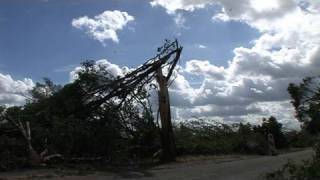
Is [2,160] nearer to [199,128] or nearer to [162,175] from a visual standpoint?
[162,175]

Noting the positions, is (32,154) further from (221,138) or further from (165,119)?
(221,138)

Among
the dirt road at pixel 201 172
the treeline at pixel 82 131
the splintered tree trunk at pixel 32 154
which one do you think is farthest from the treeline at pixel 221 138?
the splintered tree trunk at pixel 32 154

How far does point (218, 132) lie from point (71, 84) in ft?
25.4

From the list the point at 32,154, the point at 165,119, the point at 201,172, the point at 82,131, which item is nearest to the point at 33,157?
the point at 32,154

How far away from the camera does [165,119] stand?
64.4 ft

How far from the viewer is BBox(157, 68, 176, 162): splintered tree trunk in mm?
19391

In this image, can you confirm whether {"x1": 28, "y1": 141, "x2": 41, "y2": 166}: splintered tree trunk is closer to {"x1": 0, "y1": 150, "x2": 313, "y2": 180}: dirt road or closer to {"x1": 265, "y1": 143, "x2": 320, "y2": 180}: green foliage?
{"x1": 0, "y1": 150, "x2": 313, "y2": 180}: dirt road

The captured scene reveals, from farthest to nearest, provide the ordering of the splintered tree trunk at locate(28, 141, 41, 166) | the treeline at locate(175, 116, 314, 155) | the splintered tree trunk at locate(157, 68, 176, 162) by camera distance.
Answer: the treeline at locate(175, 116, 314, 155) < the splintered tree trunk at locate(157, 68, 176, 162) < the splintered tree trunk at locate(28, 141, 41, 166)

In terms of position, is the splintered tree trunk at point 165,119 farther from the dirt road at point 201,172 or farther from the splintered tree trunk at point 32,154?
the splintered tree trunk at point 32,154

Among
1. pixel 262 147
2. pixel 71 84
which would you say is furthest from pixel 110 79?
pixel 262 147

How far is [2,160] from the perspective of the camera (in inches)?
633

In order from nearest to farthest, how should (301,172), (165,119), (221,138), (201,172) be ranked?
(301,172)
(201,172)
(165,119)
(221,138)

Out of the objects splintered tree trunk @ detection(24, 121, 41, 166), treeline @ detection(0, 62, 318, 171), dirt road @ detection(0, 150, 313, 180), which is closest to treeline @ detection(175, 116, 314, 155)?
treeline @ detection(0, 62, 318, 171)

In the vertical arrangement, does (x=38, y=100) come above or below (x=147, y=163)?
above
